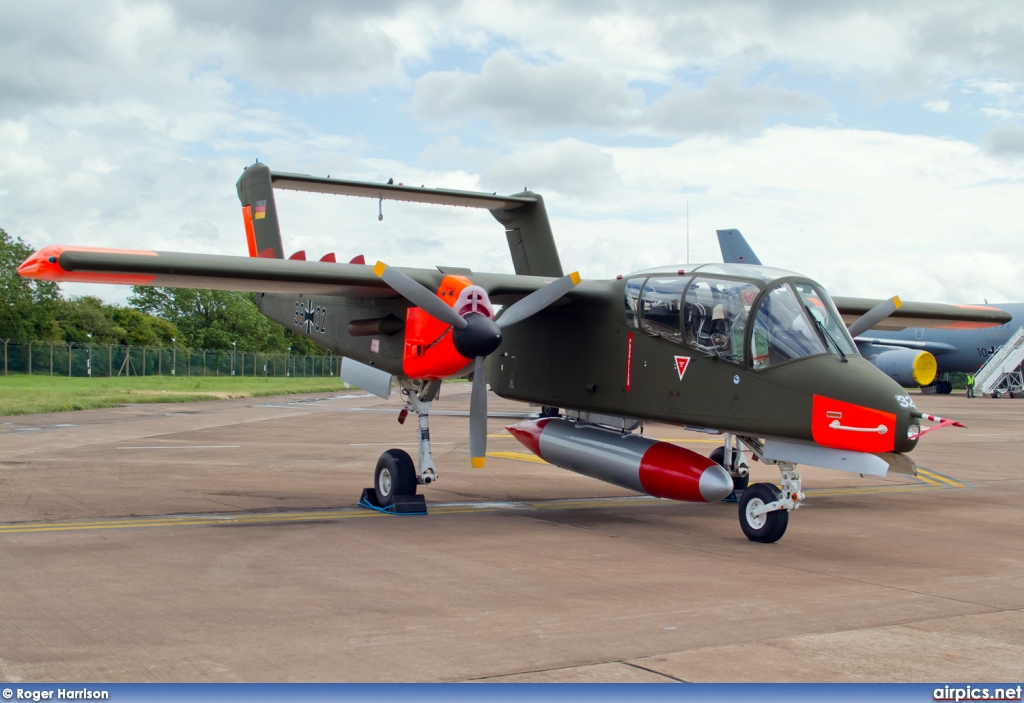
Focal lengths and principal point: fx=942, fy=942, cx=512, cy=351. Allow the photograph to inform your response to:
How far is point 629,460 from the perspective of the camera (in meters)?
11.8

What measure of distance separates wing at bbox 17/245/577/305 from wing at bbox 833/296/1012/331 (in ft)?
20.3

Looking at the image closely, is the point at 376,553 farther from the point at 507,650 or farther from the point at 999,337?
the point at 999,337

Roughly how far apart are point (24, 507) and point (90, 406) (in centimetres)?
2460

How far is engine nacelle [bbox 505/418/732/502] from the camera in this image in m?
10.9

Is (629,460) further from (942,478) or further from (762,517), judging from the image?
(942,478)

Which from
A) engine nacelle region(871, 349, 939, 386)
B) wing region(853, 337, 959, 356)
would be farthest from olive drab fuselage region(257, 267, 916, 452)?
wing region(853, 337, 959, 356)

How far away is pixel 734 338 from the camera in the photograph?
1074cm

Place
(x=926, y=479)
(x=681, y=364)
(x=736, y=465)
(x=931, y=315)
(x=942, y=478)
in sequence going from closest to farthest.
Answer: (x=681, y=364)
(x=736, y=465)
(x=931, y=315)
(x=942, y=478)
(x=926, y=479)

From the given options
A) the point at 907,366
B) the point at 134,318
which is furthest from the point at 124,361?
the point at 907,366

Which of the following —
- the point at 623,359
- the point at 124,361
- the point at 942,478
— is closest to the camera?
the point at 623,359

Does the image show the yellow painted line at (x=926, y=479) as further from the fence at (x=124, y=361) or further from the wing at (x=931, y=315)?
the fence at (x=124, y=361)

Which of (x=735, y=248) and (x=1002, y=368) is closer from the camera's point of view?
(x=735, y=248)

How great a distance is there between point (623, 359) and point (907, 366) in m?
46.6

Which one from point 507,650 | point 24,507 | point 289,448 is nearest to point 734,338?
point 507,650
